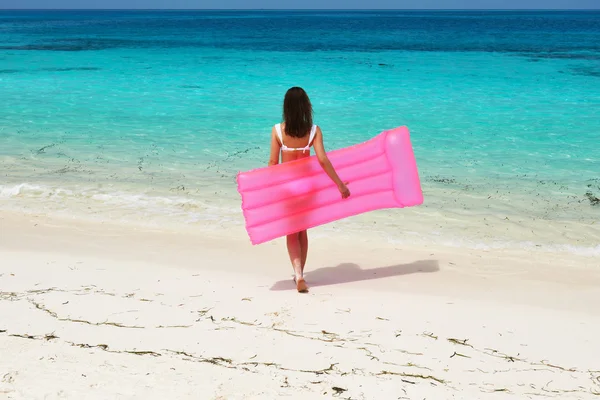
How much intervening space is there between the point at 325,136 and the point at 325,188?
18.2 feet

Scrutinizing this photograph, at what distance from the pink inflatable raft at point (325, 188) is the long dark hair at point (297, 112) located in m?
0.21

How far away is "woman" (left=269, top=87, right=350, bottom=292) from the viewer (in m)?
3.44

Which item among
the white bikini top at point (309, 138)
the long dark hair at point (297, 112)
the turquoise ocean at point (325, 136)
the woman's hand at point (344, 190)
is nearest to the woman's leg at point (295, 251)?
the woman's hand at point (344, 190)

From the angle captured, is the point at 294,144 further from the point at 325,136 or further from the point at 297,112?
the point at 325,136

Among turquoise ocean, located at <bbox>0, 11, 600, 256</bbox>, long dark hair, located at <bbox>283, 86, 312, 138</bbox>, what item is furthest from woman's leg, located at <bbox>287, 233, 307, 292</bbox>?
turquoise ocean, located at <bbox>0, 11, 600, 256</bbox>

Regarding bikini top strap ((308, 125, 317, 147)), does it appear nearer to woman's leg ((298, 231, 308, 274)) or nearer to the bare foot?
woman's leg ((298, 231, 308, 274))

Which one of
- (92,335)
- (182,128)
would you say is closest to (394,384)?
(92,335)

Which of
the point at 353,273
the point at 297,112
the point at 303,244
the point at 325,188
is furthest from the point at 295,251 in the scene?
the point at 297,112

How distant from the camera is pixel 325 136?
9.23m

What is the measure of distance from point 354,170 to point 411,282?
804 millimetres

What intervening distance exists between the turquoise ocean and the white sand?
2.66 ft

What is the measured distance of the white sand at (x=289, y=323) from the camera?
256 centimetres

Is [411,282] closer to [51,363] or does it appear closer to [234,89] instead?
[51,363]

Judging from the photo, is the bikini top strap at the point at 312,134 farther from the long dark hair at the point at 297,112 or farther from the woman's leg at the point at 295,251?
the woman's leg at the point at 295,251
